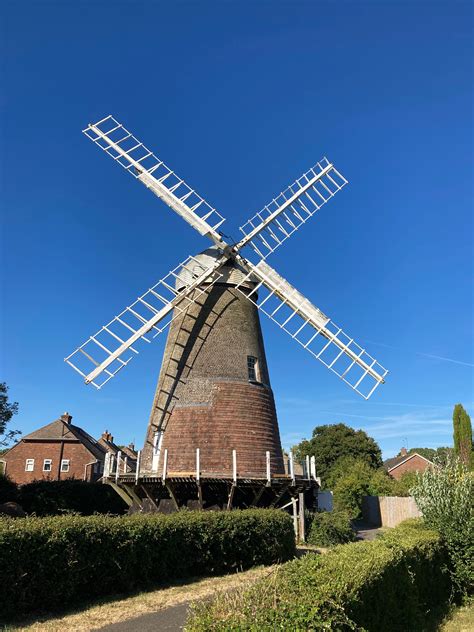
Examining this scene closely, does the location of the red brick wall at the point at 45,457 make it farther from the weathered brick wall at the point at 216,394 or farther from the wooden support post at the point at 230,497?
the wooden support post at the point at 230,497

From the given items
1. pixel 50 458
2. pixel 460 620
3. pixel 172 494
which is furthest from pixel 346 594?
pixel 50 458

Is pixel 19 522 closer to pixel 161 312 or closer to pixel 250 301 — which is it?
pixel 161 312

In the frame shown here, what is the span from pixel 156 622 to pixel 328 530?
10.7 m

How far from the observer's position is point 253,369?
17.2 meters

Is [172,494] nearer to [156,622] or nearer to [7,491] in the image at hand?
[156,622]

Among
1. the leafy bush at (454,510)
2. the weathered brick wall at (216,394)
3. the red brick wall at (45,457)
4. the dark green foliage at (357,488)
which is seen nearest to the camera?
the leafy bush at (454,510)

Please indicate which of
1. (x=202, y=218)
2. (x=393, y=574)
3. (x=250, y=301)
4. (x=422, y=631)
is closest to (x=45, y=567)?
(x=393, y=574)

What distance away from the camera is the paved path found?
25.5 feet

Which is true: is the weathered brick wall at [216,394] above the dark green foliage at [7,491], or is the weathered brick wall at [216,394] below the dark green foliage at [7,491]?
above

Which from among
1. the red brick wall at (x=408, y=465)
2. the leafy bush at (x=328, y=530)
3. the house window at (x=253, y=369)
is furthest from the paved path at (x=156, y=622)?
the red brick wall at (x=408, y=465)

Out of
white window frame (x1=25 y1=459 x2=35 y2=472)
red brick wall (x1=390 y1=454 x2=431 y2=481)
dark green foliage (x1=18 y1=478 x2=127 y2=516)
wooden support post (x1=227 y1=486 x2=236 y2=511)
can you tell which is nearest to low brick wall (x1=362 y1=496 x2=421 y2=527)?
dark green foliage (x1=18 y1=478 x2=127 y2=516)

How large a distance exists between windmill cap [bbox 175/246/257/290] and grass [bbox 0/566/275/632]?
985cm

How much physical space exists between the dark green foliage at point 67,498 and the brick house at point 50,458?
1386 centimetres

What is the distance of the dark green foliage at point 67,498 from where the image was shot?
24391 millimetres
